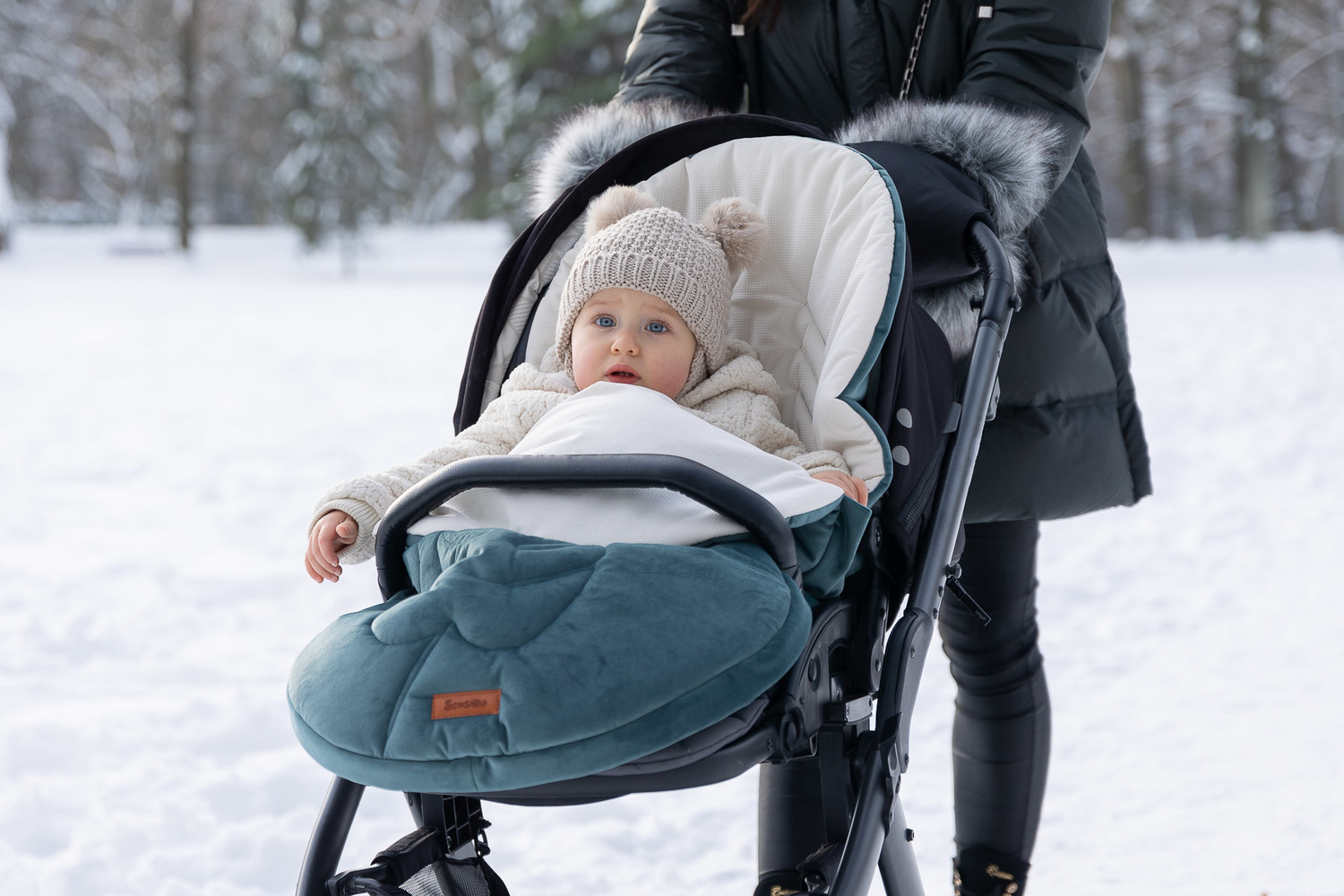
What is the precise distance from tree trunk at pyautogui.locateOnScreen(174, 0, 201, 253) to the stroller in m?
21.5

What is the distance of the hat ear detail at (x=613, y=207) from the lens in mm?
1896

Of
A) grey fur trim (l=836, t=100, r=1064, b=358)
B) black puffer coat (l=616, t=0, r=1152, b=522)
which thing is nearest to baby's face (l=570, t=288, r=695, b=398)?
grey fur trim (l=836, t=100, r=1064, b=358)

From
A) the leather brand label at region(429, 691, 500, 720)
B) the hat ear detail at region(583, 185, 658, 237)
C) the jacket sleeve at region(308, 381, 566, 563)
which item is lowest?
the leather brand label at region(429, 691, 500, 720)

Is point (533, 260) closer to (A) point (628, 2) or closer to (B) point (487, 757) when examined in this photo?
(B) point (487, 757)

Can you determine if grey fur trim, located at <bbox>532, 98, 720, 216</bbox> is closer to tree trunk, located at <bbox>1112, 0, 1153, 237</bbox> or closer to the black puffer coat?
the black puffer coat

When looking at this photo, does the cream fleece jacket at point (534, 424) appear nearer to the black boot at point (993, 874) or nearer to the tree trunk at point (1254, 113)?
the black boot at point (993, 874)

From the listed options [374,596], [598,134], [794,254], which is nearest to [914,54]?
[794,254]

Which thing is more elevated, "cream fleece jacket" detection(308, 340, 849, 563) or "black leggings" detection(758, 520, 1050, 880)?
"cream fleece jacket" detection(308, 340, 849, 563)

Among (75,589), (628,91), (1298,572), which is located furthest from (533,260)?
(1298,572)

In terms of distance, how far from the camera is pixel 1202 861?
2553 mm

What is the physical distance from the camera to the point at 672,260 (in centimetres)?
176

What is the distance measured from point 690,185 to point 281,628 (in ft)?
8.33

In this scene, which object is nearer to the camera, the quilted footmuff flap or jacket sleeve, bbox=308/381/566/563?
the quilted footmuff flap

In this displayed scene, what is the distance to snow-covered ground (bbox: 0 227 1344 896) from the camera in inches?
104
